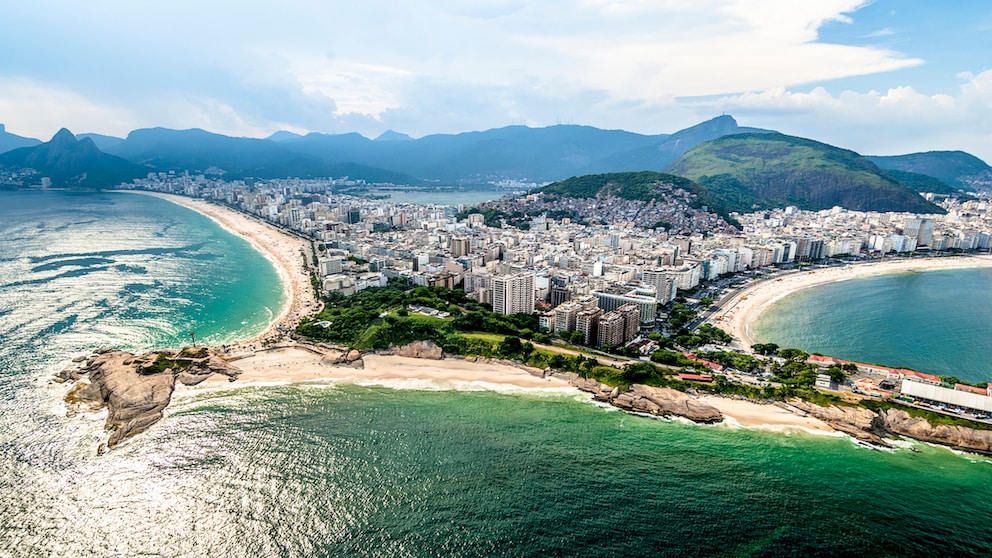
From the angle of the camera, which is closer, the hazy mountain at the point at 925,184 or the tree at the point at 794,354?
the tree at the point at 794,354

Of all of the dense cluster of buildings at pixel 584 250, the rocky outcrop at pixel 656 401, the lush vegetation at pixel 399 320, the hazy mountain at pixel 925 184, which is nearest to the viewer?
the rocky outcrop at pixel 656 401

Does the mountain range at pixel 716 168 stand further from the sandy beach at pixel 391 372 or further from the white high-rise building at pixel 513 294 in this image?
the sandy beach at pixel 391 372

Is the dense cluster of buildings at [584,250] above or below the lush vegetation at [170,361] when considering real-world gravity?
above

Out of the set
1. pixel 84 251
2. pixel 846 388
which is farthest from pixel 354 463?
pixel 84 251

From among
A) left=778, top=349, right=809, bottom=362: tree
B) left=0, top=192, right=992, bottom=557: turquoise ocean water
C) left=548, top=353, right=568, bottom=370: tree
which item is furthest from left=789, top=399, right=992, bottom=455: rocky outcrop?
left=548, top=353, right=568, bottom=370: tree

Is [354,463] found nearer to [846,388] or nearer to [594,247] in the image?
[846,388]

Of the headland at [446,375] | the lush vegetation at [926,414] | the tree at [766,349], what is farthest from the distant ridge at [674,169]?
the headland at [446,375]

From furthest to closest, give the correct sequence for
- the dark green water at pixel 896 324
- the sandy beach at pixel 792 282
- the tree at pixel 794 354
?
the sandy beach at pixel 792 282 < the dark green water at pixel 896 324 < the tree at pixel 794 354

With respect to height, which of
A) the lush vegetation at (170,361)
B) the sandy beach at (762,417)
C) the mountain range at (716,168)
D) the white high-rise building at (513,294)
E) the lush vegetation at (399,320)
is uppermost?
the mountain range at (716,168)
